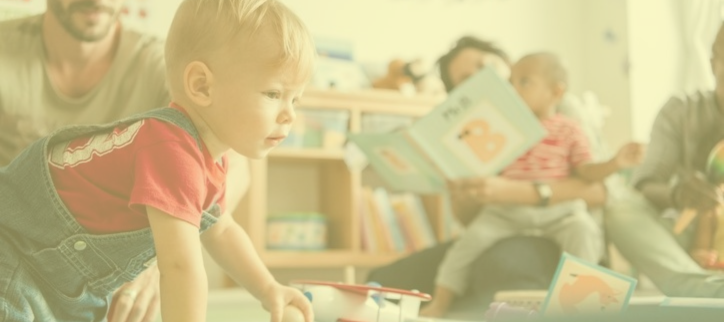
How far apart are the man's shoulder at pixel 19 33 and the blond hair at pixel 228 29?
2.34ft

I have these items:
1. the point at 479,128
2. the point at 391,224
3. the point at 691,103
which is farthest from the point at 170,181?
the point at 391,224

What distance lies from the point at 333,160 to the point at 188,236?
1.72m

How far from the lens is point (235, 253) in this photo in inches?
33.2

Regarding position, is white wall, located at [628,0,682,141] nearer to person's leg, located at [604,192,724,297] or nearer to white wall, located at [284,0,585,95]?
white wall, located at [284,0,585,95]

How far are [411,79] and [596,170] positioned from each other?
3.24 ft

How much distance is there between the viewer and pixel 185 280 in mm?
679

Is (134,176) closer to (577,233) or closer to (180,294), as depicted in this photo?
(180,294)

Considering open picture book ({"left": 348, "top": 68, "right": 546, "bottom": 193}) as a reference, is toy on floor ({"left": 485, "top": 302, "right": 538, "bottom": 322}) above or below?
below

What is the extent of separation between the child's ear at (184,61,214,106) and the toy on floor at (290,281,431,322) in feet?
0.84

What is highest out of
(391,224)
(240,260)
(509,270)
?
(240,260)

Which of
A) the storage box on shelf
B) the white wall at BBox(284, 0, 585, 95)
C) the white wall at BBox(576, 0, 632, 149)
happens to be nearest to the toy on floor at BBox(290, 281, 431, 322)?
the storage box on shelf

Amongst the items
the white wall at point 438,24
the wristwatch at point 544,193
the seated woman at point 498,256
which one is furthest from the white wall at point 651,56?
the wristwatch at point 544,193

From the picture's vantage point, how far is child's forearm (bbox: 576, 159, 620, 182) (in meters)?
1.58

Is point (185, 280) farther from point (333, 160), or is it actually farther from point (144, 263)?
point (333, 160)
